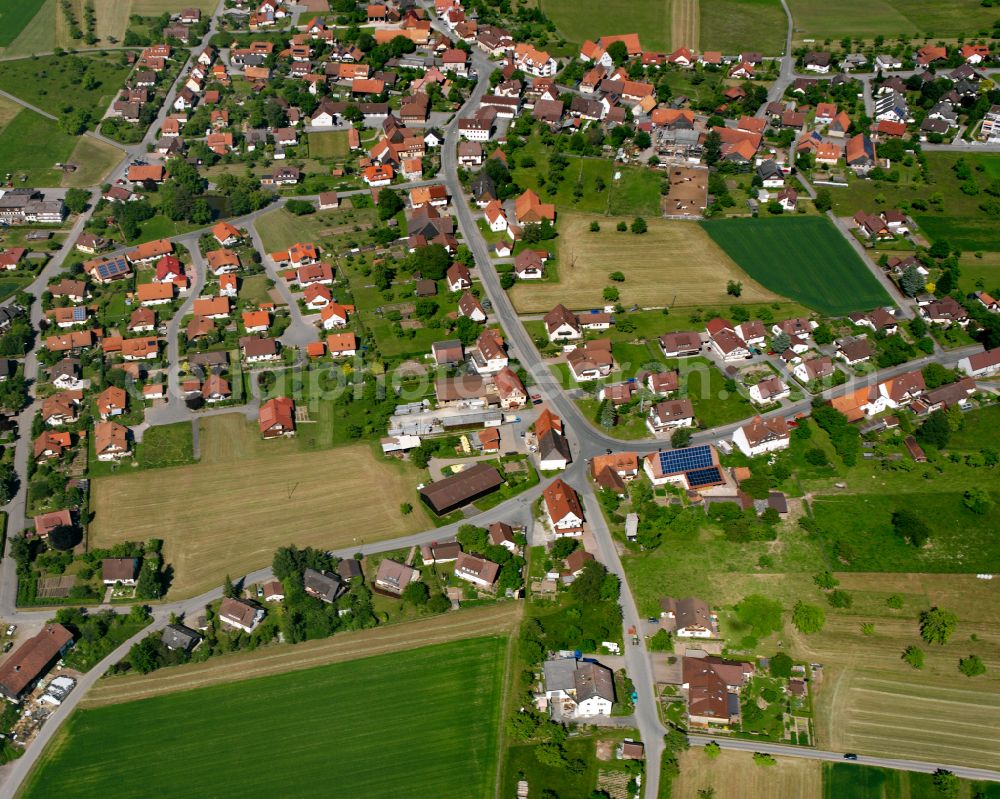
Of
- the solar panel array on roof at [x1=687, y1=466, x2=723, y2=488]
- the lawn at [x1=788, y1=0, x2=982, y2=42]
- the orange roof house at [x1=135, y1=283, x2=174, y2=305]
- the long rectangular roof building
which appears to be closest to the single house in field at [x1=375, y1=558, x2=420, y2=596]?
the long rectangular roof building

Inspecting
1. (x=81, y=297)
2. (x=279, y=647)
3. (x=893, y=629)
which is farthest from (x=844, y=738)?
(x=81, y=297)

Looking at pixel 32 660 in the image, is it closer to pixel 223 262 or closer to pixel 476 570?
pixel 476 570

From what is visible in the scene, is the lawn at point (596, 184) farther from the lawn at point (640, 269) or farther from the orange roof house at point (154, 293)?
the orange roof house at point (154, 293)

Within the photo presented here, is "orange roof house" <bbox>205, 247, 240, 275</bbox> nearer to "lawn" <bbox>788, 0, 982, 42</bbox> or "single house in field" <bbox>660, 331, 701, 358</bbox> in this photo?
"single house in field" <bbox>660, 331, 701, 358</bbox>

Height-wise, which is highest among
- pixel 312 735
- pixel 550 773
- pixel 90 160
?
pixel 90 160

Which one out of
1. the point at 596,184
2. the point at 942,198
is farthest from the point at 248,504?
the point at 942,198

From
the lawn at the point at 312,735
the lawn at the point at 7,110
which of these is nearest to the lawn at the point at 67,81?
the lawn at the point at 7,110
